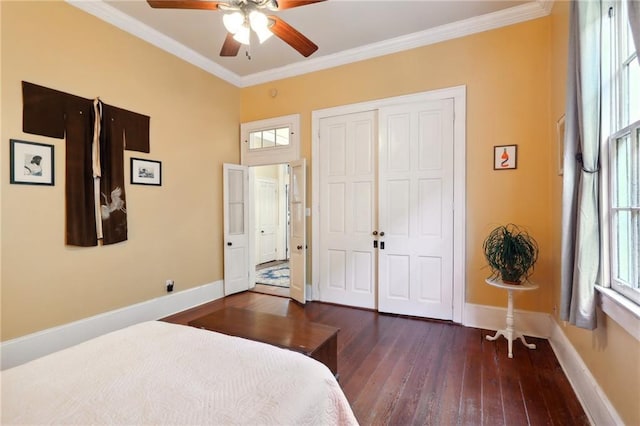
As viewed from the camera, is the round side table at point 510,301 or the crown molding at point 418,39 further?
the crown molding at point 418,39

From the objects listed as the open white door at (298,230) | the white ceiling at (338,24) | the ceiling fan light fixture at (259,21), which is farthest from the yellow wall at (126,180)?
the ceiling fan light fixture at (259,21)

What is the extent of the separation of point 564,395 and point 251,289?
3.90 m

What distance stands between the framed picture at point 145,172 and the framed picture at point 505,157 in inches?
150

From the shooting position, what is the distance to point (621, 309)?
1500mm

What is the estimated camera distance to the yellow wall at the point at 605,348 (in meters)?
1.44

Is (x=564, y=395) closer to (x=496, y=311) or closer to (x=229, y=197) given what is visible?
(x=496, y=311)

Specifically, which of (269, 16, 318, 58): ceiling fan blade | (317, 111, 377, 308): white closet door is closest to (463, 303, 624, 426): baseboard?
(317, 111, 377, 308): white closet door

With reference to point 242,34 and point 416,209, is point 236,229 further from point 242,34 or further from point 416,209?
point 242,34

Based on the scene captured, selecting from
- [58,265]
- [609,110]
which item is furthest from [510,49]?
[58,265]

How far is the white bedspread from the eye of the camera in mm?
970

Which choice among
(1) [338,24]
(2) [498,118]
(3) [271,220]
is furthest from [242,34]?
(3) [271,220]

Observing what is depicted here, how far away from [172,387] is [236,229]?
360cm

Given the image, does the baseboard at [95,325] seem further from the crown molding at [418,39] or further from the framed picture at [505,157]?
the framed picture at [505,157]

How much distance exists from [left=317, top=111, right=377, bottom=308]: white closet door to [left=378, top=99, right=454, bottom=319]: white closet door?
0.18m
